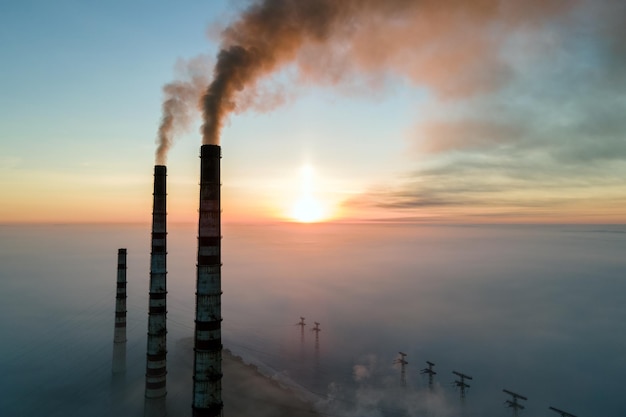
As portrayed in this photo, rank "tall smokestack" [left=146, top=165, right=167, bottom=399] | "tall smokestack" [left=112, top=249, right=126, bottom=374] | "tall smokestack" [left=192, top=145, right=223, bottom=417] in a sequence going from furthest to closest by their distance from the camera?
"tall smokestack" [left=112, top=249, right=126, bottom=374]
"tall smokestack" [left=146, top=165, right=167, bottom=399]
"tall smokestack" [left=192, top=145, right=223, bottom=417]

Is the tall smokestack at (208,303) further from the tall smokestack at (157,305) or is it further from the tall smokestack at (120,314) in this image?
the tall smokestack at (120,314)

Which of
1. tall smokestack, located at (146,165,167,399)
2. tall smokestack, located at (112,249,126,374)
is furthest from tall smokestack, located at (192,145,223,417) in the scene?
tall smokestack, located at (112,249,126,374)

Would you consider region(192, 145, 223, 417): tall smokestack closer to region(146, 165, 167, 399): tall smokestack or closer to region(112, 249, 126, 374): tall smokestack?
region(146, 165, 167, 399): tall smokestack

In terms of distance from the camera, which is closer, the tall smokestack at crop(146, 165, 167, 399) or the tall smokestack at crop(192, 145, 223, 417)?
the tall smokestack at crop(192, 145, 223, 417)

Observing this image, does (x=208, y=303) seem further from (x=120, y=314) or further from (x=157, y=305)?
(x=120, y=314)

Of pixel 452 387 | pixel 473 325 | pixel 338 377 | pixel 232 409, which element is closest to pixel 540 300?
pixel 473 325

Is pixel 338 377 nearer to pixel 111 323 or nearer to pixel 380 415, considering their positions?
pixel 380 415

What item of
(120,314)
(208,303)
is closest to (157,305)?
(120,314)
